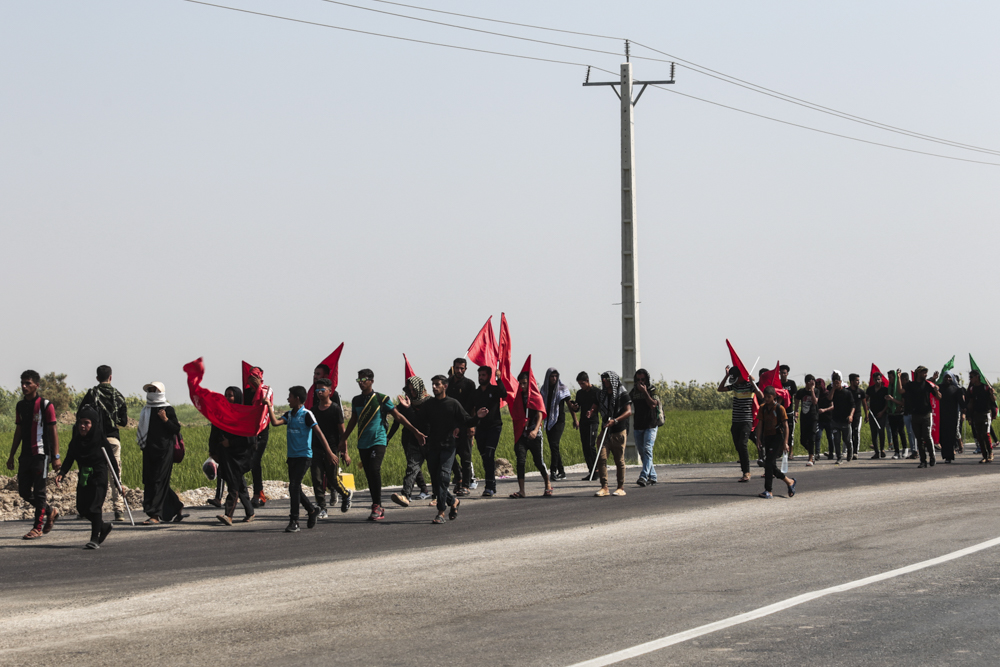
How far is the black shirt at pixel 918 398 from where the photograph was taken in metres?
21.5

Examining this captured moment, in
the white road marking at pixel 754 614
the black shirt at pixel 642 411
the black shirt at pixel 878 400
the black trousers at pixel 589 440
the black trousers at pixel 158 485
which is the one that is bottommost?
the white road marking at pixel 754 614

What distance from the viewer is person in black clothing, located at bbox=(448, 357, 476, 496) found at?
51.5 feet

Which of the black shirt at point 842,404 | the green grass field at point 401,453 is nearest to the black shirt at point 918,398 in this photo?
the black shirt at point 842,404

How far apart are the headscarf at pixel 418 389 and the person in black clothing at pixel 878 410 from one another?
45.8 feet

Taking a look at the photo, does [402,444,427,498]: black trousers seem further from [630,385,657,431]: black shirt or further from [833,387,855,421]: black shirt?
[833,387,855,421]: black shirt

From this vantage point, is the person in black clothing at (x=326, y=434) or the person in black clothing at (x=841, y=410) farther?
the person in black clothing at (x=841, y=410)

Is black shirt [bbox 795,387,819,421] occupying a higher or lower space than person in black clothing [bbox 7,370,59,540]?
higher

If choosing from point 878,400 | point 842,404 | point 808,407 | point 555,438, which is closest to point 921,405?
point 842,404

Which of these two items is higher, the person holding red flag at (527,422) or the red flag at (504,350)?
the red flag at (504,350)

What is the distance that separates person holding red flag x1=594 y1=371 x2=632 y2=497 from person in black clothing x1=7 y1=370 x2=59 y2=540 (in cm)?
736

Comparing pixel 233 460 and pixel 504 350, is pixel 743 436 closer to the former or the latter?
pixel 504 350

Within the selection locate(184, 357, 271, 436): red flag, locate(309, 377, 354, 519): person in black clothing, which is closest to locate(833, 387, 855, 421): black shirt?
locate(309, 377, 354, 519): person in black clothing

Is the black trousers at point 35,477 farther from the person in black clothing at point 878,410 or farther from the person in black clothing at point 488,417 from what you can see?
the person in black clothing at point 878,410

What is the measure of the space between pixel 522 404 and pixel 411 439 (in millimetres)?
2370
